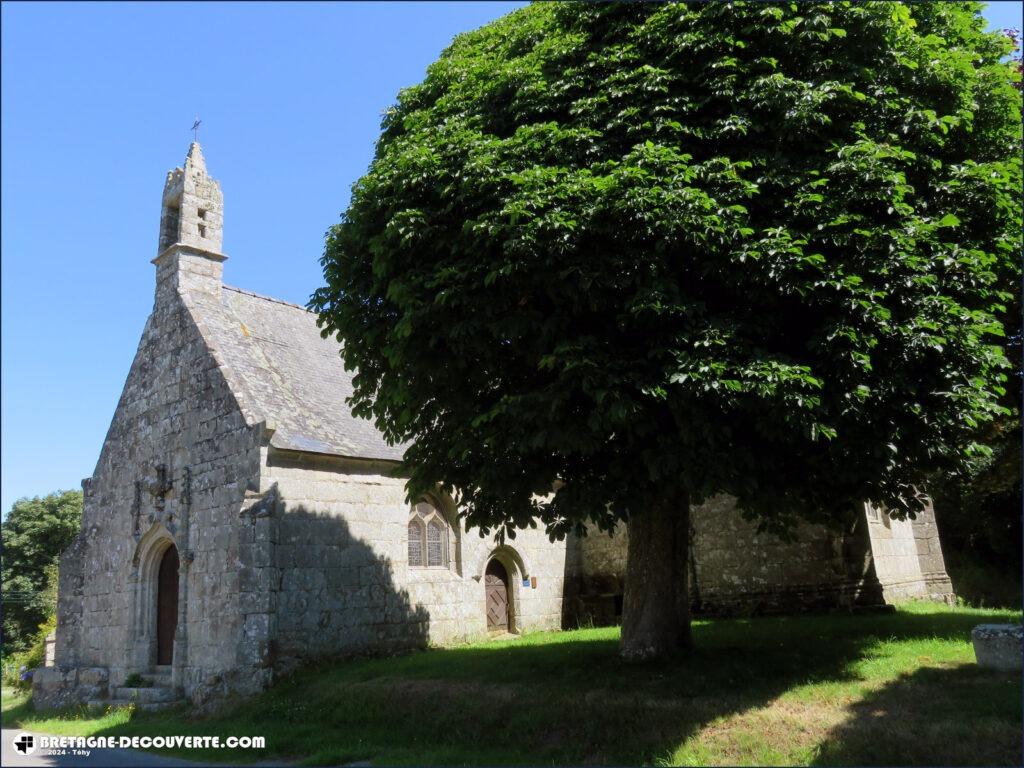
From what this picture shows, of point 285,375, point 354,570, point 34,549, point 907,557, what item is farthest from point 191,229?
point 34,549

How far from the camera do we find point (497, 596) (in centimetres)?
2020

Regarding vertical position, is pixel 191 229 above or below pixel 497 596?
above

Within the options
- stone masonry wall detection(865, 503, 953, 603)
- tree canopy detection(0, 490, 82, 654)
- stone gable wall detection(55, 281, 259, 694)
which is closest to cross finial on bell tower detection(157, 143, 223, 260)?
stone gable wall detection(55, 281, 259, 694)

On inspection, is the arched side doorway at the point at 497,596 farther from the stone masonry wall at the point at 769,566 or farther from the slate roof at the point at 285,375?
the slate roof at the point at 285,375

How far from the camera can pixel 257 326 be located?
20188mm

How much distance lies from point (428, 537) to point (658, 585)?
790 cm

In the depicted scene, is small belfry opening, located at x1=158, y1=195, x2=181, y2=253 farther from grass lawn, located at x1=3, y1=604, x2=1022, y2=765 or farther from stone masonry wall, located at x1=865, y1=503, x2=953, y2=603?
stone masonry wall, located at x1=865, y1=503, x2=953, y2=603

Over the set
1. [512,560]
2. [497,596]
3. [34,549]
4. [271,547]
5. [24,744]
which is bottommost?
[24,744]

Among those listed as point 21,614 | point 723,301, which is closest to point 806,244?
point 723,301

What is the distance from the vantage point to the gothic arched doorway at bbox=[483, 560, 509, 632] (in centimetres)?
1992

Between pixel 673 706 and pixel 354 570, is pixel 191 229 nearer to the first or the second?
pixel 354 570

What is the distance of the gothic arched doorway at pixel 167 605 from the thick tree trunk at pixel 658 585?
437 inches

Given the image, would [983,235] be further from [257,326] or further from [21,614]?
[21,614]

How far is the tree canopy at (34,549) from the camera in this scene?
3391 centimetres
